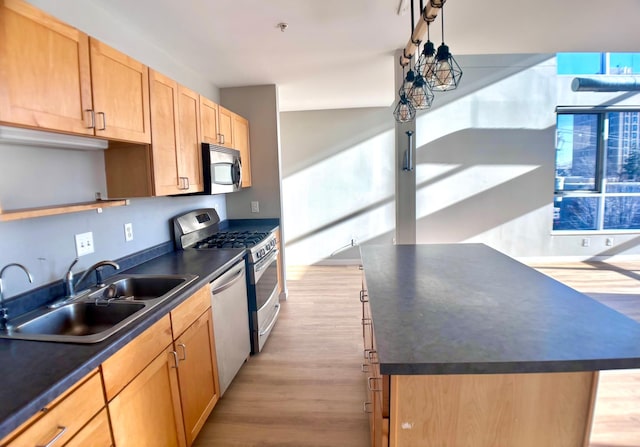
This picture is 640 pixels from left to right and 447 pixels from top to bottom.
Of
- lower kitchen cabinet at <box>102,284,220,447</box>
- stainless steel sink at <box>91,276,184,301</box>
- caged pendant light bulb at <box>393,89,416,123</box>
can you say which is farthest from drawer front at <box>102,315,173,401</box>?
caged pendant light bulb at <box>393,89,416,123</box>

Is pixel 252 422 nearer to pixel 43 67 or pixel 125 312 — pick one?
pixel 125 312

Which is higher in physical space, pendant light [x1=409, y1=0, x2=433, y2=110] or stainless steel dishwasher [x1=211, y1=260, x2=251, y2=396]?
pendant light [x1=409, y1=0, x2=433, y2=110]

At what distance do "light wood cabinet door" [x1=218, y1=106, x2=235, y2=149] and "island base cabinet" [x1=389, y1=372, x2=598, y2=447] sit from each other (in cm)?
262

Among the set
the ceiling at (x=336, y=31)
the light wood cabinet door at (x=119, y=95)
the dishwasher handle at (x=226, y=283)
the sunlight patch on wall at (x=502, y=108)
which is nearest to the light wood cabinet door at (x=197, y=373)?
the dishwasher handle at (x=226, y=283)

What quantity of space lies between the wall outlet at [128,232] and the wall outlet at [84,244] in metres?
0.28

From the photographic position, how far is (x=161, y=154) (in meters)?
2.01

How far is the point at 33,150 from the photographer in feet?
4.88

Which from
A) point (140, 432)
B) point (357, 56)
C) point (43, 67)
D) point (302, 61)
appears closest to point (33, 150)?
point (43, 67)

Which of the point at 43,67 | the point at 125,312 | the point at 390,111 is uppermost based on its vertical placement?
the point at 390,111

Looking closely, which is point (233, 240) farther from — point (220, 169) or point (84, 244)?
point (84, 244)

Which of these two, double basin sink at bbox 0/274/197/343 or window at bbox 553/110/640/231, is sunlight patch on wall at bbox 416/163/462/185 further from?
double basin sink at bbox 0/274/197/343

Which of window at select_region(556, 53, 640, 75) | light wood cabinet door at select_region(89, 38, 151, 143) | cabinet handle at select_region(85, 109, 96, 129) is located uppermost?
window at select_region(556, 53, 640, 75)

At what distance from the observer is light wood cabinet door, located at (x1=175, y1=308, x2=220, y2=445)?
1631mm

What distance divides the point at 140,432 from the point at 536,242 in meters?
5.46
